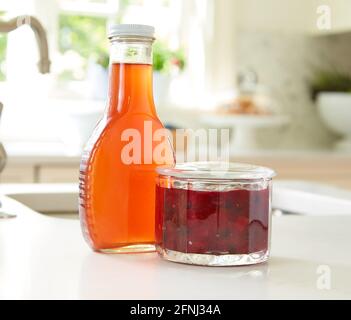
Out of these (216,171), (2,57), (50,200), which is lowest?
(50,200)

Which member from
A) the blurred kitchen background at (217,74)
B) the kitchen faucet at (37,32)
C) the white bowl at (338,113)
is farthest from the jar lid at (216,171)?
the white bowl at (338,113)

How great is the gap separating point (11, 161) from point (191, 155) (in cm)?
79

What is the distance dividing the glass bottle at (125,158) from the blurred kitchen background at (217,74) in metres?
2.57

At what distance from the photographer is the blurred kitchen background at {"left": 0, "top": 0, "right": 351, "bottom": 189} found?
370cm

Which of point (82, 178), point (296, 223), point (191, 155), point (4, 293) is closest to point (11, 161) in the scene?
point (191, 155)

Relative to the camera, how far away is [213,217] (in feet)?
2.58

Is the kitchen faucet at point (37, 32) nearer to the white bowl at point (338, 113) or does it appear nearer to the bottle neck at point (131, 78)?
the bottle neck at point (131, 78)

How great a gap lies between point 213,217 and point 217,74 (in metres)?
3.26

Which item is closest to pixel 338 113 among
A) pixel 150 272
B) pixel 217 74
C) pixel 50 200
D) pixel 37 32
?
pixel 217 74

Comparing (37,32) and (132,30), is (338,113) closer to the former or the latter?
(37,32)

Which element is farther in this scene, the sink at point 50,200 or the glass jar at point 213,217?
the sink at point 50,200

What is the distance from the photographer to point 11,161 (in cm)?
299

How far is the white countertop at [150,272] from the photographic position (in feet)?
2.18

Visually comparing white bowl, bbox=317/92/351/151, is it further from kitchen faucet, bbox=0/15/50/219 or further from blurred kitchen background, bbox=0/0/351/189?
kitchen faucet, bbox=0/15/50/219
